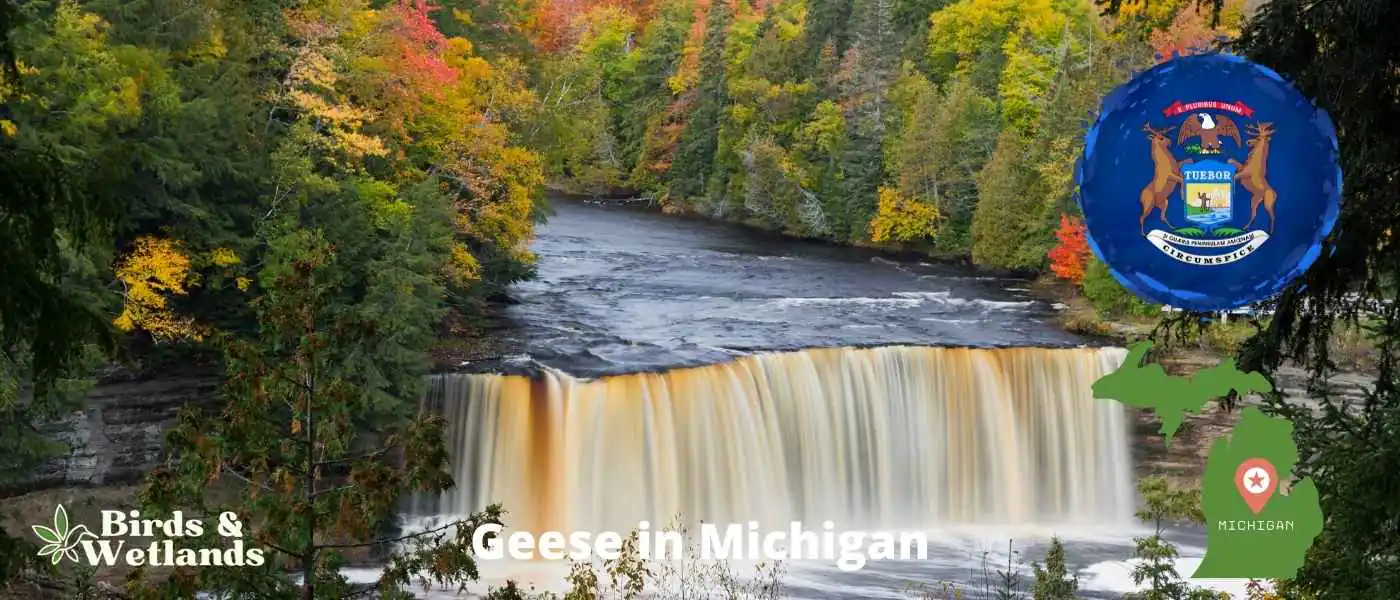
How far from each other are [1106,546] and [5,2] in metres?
20.1

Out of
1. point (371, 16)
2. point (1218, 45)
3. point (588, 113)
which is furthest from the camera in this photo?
point (588, 113)

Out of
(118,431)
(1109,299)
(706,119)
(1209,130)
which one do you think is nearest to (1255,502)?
(1209,130)

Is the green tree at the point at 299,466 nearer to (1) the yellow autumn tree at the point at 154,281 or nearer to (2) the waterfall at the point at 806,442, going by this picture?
(1) the yellow autumn tree at the point at 154,281

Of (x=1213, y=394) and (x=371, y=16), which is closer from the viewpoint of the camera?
(x=1213, y=394)

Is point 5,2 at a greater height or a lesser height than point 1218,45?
greater

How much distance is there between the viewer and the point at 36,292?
199 inches

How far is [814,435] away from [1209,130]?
66.5 ft

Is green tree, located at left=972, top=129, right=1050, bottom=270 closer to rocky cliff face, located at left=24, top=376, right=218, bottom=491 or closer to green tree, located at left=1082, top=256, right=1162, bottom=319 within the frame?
green tree, located at left=1082, top=256, right=1162, bottom=319

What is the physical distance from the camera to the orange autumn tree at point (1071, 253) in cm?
3372

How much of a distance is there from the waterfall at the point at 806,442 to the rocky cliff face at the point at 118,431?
12.5ft

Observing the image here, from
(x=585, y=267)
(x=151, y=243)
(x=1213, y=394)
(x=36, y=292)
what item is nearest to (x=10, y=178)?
(x=36, y=292)

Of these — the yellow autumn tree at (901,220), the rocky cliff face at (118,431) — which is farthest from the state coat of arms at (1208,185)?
the yellow autumn tree at (901,220)

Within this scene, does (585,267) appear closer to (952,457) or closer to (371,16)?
(371,16)

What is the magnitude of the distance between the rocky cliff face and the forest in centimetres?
64
